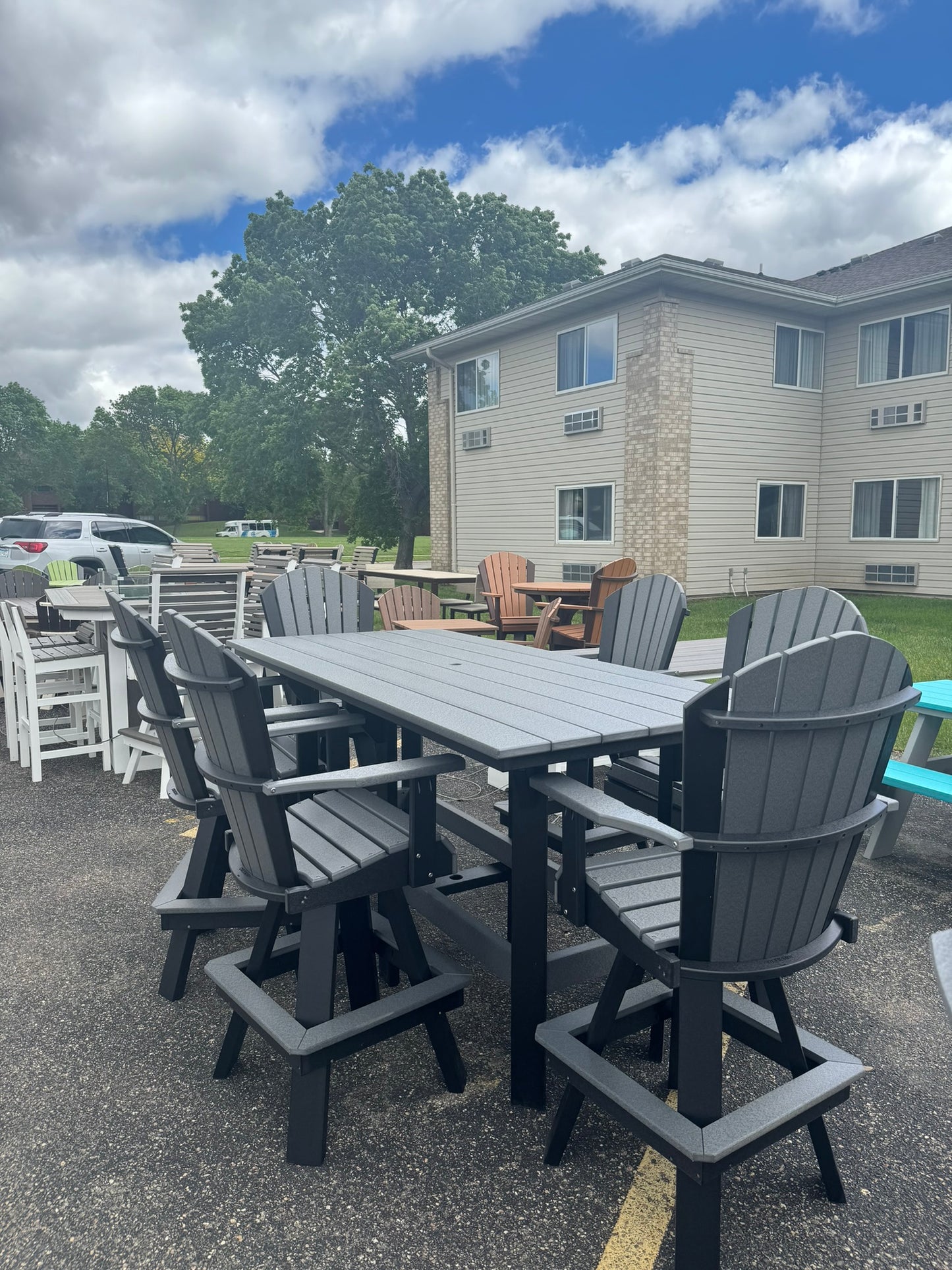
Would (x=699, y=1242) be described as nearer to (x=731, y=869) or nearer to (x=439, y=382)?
(x=731, y=869)

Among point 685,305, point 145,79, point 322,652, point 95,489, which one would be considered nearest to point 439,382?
point 685,305

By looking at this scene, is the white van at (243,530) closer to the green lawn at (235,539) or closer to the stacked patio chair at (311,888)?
the green lawn at (235,539)

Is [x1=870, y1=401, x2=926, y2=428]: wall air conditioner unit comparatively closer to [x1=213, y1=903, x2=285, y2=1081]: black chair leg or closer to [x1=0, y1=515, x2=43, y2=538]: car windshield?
[x1=213, y1=903, x2=285, y2=1081]: black chair leg

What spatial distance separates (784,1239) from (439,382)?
18.7 metres

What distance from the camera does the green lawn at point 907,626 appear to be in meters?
7.29

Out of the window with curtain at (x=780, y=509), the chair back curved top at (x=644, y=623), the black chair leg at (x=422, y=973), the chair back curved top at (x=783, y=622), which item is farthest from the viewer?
the window with curtain at (x=780, y=509)

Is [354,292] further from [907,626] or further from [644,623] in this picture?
[644,623]

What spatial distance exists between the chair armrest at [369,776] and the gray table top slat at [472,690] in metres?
0.09

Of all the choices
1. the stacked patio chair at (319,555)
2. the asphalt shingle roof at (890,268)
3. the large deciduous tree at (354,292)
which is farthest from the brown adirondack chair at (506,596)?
the large deciduous tree at (354,292)

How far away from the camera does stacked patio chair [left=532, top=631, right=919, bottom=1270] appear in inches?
58.1

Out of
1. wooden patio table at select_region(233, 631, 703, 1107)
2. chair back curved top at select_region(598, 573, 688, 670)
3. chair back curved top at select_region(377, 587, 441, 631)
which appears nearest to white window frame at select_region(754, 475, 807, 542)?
chair back curved top at select_region(377, 587, 441, 631)

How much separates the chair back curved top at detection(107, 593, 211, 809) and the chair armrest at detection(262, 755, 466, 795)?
754mm

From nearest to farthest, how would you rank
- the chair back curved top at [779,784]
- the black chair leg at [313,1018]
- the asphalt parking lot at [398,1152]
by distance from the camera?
the chair back curved top at [779,784]
the asphalt parking lot at [398,1152]
the black chair leg at [313,1018]

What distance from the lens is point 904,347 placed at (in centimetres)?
1433
